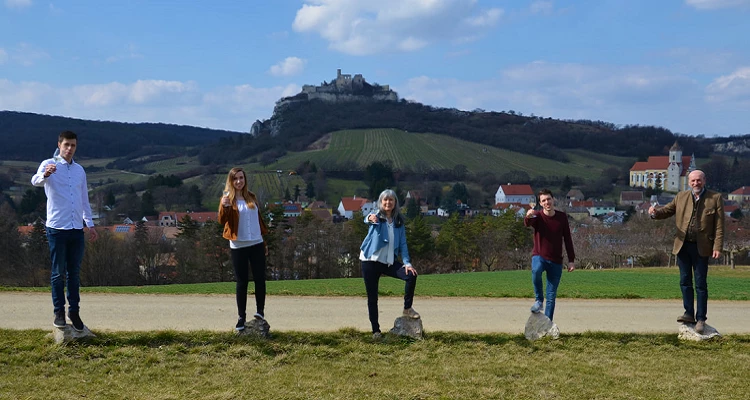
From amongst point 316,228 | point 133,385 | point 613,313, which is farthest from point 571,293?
point 316,228

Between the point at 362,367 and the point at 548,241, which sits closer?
the point at 362,367

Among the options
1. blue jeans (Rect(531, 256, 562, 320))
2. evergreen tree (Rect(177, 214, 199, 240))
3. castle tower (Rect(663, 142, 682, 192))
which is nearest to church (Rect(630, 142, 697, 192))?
castle tower (Rect(663, 142, 682, 192))

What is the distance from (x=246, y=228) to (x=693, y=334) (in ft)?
21.0

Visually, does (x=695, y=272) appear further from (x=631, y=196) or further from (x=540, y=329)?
(x=631, y=196)

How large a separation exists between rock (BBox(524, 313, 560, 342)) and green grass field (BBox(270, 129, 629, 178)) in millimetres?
114039

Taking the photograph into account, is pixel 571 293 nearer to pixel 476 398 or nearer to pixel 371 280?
pixel 371 280

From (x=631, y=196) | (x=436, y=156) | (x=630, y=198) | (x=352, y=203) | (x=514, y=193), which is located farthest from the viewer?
(x=436, y=156)

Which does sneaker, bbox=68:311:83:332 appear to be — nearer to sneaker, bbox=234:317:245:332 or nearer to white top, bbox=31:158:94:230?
white top, bbox=31:158:94:230

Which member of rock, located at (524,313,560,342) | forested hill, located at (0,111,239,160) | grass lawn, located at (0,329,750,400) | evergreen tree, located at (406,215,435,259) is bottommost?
evergreen tree, located at (406,215,435,259)

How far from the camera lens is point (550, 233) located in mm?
8000

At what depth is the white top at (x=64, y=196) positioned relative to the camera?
689 cm

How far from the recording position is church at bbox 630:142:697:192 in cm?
13262

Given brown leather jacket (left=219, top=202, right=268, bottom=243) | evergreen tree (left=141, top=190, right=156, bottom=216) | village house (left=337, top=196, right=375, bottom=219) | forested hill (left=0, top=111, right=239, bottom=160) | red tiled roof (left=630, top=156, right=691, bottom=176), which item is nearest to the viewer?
brown leather jacket (left=219, top=202, right=268, bottom=243)

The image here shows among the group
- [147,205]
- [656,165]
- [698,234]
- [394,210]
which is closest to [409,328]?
[394,210]
